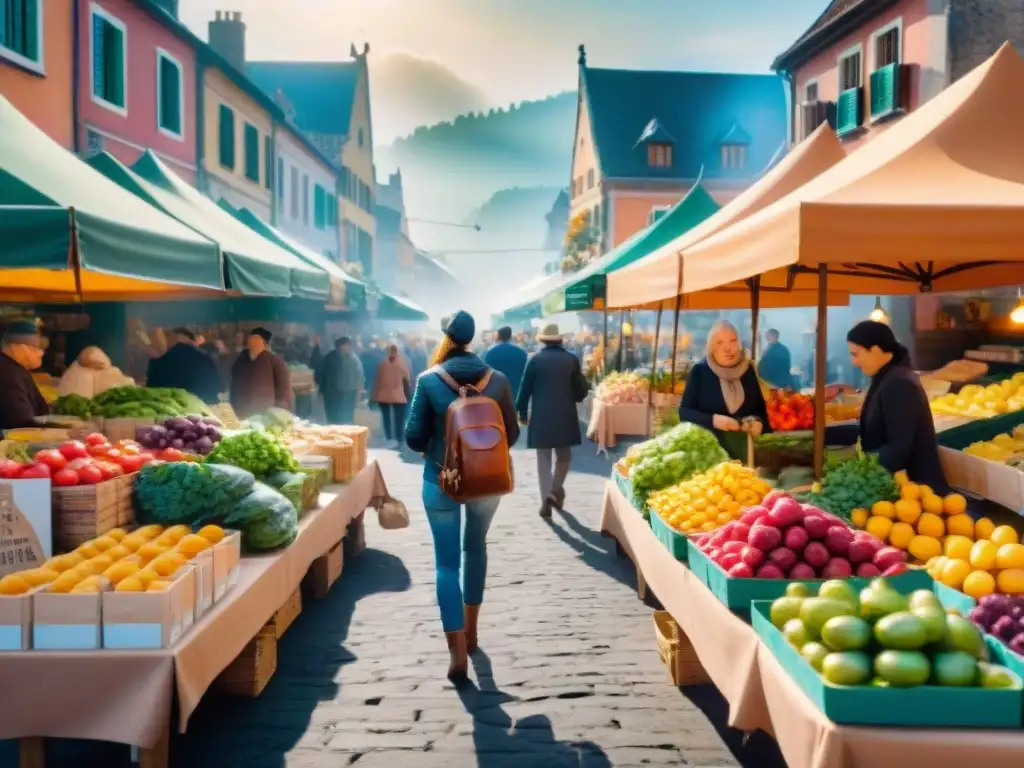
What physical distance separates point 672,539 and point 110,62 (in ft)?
49.0

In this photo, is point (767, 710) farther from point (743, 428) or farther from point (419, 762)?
point (743, 428)

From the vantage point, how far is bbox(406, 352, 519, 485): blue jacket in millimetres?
5508

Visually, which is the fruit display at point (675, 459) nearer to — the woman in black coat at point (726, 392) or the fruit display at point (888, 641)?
the woman in black coat at point (726, 392)

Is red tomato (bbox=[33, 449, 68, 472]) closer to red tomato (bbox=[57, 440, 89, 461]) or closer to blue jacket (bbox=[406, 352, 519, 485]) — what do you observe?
red tomato (bbox=[57, 440, 89, 461])

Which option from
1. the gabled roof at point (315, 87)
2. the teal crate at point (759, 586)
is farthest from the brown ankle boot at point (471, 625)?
the gabled roof at point (315, 87)

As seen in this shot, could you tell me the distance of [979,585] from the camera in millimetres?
4191

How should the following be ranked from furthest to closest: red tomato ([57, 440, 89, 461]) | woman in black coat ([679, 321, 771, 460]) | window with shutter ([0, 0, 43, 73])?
window with shutter ([0, 0, 43, 73]) → woman in black coat ([679, 321, 771, 460]) → red tomato ([57, 440, 89, 461])

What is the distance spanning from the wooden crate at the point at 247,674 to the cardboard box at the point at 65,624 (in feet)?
3.96

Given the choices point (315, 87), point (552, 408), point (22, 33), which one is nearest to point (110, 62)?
point (22, 33)

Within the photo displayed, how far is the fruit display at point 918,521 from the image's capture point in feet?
16.3

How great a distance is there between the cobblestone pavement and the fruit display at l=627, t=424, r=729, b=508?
35.9 inches

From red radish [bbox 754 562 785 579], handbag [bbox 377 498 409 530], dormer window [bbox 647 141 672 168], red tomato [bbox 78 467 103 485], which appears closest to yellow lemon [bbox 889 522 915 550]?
red radish [bbox 754 562 785 579]

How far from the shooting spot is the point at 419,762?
436 cm

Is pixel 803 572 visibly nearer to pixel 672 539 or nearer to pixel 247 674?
pixel 672 539
